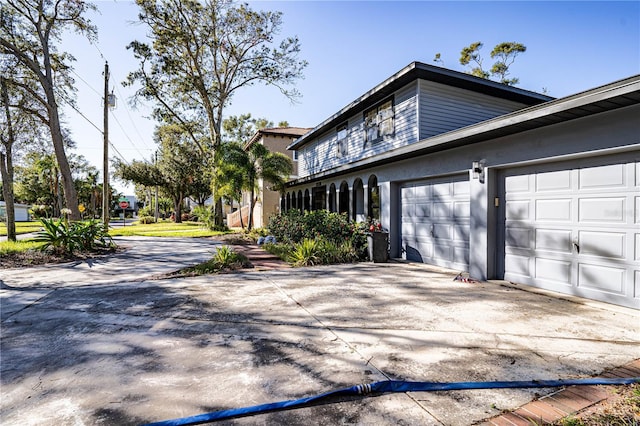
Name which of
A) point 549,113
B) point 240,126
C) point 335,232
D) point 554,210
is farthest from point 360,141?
point 240,126

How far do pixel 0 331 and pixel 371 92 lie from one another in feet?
36.8

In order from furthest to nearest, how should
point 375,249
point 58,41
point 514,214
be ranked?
point 58,41
point 375,249
point 514,214

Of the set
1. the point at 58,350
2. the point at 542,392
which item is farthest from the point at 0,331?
the point at 542,392

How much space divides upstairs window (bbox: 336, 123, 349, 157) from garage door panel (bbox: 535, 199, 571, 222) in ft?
30.5

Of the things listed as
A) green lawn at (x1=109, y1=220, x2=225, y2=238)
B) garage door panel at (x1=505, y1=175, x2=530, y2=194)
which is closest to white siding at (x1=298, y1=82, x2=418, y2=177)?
garage door panel at (x1=505, y1=175, x2=530, y2=194)

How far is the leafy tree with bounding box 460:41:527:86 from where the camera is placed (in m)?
25.6

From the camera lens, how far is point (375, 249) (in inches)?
367

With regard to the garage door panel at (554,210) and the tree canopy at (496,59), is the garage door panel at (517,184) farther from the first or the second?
the tree canopy at (496,59)

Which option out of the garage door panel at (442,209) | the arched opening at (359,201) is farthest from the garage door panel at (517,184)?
the arched opening at (359,201)

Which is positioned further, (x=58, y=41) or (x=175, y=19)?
(x=175, y=19)

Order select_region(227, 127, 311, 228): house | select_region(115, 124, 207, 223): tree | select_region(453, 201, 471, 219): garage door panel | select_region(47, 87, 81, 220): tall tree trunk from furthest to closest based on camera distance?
select_region(115, 124, 207, 223): tree
select_region(227, 127, 311, 228): house
select_region(47, 87, 81, 220): tall tree trunk
select_region(453, 201, 471, 219): garage door panel

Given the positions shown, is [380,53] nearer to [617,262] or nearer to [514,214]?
[514,214]

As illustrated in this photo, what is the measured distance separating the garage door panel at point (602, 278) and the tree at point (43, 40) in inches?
622

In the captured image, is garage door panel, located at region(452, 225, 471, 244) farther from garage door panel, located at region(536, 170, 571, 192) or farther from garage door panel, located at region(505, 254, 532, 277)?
garage door panel, located at region(536, 170, 571, 192)
